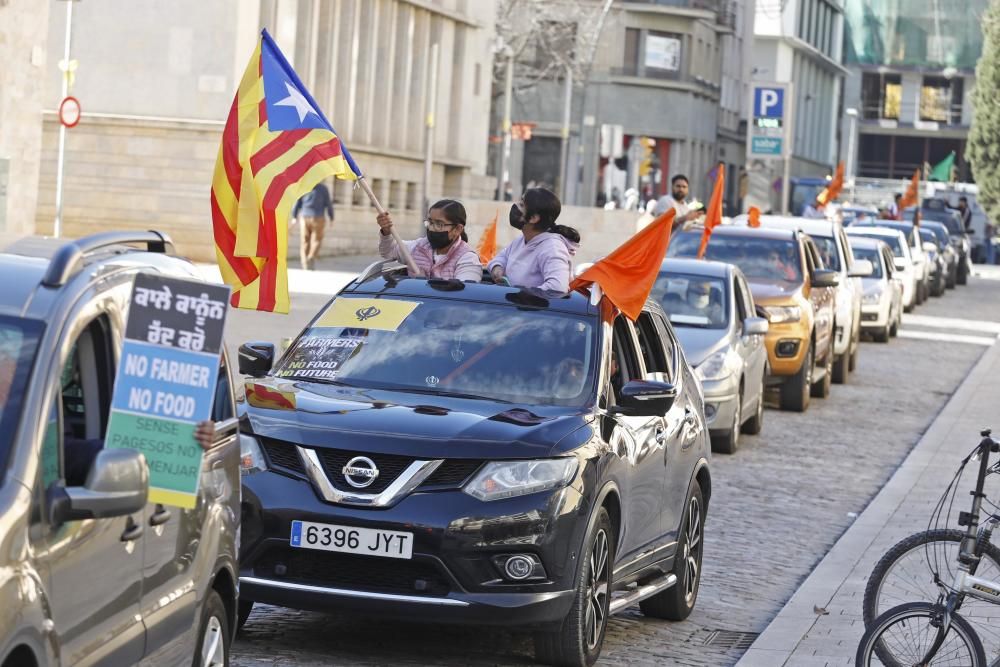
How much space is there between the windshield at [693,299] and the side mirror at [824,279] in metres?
3.18

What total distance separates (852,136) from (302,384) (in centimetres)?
11590

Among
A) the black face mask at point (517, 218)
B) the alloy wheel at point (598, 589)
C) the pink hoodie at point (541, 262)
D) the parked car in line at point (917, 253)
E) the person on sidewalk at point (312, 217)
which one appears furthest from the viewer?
the parked car in line at point (917, 253)

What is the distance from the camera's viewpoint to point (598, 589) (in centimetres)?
Result: 905

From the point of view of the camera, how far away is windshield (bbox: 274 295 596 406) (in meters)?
9.60

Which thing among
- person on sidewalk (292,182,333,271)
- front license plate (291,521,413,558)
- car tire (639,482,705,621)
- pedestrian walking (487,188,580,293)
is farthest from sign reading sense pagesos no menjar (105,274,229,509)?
person on sidewalk (292,182,333,271)

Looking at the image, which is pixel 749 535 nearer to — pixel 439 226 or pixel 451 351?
pixel 439 226

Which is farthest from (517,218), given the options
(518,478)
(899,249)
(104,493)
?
(899,249)

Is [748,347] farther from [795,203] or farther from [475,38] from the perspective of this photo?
[795,203]

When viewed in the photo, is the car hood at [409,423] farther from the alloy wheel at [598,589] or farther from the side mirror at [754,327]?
the side mirror at [754,327]

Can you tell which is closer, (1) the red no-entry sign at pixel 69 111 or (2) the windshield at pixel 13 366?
(2) the windshield at pixel 13 366

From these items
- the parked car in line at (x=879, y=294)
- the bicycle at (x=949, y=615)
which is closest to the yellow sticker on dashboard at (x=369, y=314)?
the bicycle at (x=949, y=615)

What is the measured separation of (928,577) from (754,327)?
35.1ft

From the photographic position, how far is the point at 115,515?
5.14 metres

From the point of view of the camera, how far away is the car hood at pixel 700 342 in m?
18.1
